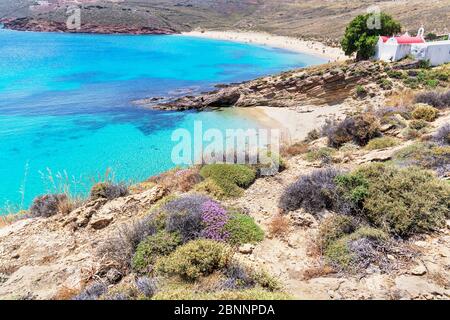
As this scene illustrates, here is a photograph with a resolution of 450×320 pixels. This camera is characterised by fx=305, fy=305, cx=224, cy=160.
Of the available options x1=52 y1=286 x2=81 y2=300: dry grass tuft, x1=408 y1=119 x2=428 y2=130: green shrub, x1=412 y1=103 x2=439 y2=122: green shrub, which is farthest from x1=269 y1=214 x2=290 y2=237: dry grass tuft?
x1=412 y1=103 x2=439 y2=122: green shrub

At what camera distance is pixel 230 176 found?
981 centimetres

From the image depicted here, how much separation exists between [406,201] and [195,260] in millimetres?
4868

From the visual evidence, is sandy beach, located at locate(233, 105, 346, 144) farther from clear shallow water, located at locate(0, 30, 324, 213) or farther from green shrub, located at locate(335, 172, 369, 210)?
green shrub, located at locate(335, 172, 369, 210)

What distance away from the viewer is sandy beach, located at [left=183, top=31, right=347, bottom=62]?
62.6m

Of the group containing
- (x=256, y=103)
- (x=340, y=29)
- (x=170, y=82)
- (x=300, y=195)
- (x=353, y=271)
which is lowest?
(x=353, y=271)

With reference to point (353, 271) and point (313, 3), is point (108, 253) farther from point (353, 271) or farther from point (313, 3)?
point (313, 3)

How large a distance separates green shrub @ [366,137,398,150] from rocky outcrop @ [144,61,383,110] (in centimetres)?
1639

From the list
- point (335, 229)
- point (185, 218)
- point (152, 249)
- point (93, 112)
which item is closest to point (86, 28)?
point (93, 112)

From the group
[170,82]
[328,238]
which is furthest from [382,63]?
[328,238]

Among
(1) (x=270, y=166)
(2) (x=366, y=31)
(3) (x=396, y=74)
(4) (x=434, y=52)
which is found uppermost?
(2) (x=366, y=31)

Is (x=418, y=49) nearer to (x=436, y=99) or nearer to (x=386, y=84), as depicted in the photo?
(x=386, y=84)

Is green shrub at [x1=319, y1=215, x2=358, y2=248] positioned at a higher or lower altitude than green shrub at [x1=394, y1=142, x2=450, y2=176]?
lower

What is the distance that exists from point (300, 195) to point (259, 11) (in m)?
163

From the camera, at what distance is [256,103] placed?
30766 mm
